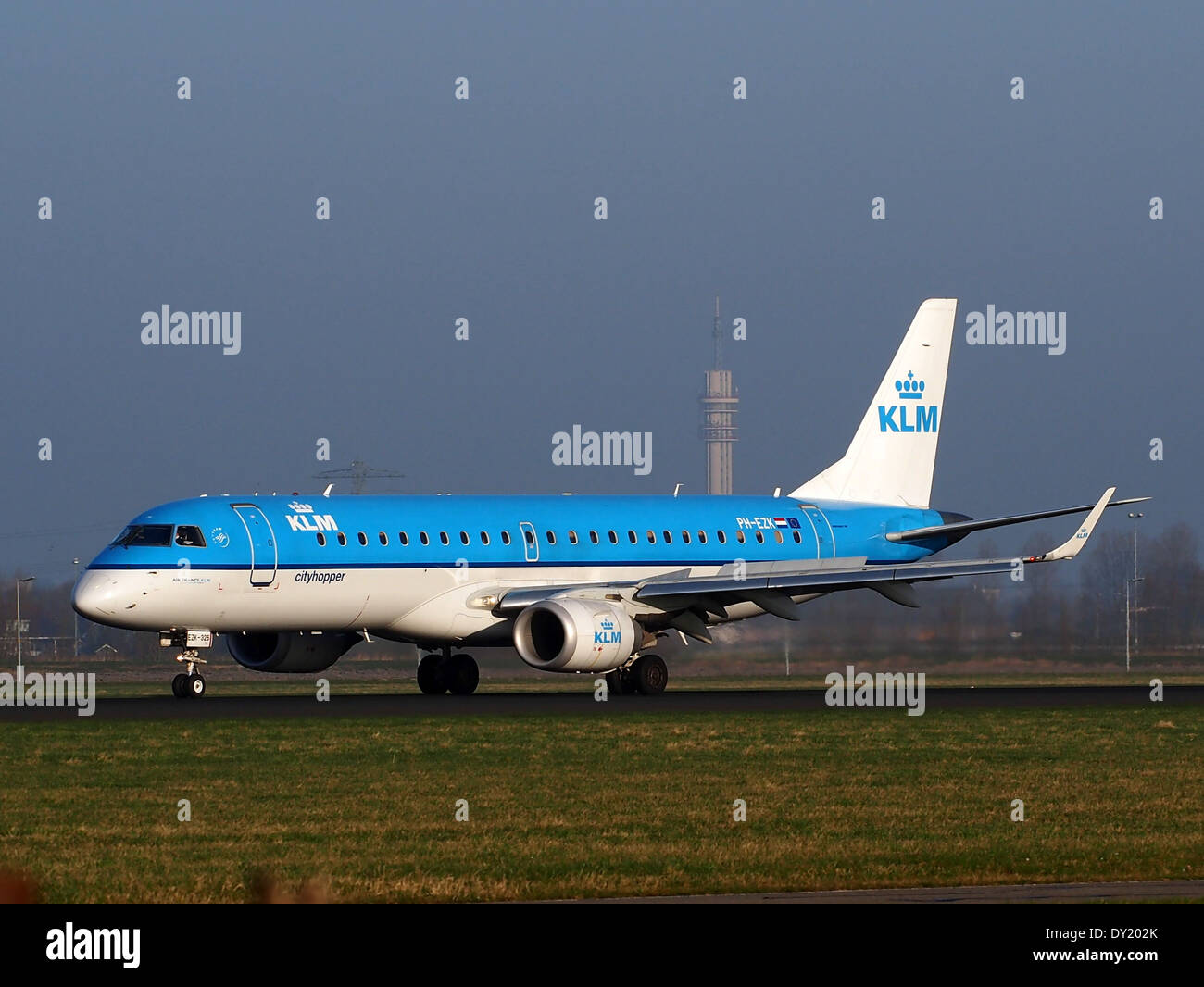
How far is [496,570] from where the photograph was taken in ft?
145

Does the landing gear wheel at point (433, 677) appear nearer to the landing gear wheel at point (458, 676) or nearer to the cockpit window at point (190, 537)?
the landing gear wheel at point (458, 676)

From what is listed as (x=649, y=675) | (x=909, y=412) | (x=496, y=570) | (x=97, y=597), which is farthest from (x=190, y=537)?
(x=909, y=412)

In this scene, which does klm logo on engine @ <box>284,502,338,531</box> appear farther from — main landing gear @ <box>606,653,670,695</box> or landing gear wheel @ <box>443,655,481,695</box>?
main landing gear @ <box>606,653,670,695</box>

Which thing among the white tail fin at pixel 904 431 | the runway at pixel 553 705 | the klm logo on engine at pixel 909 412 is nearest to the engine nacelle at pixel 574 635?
the runway at pixel 553 705

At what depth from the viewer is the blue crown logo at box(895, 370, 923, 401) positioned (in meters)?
53.7

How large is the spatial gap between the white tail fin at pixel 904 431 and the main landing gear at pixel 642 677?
878 centimetres

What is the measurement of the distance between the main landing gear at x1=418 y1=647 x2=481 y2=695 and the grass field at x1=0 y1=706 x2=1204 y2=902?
38.9ft

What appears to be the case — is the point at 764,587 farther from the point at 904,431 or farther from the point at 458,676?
the point at 904,431

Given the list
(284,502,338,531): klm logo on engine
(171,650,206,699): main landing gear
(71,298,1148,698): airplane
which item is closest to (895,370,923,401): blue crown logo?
(71,298,1148,698): airplane

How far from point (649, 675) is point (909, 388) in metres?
13.2

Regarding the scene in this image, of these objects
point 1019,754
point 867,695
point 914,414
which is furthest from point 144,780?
point 914,414

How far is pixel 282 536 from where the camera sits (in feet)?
135

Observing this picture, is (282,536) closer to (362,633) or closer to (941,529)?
(362,633)
